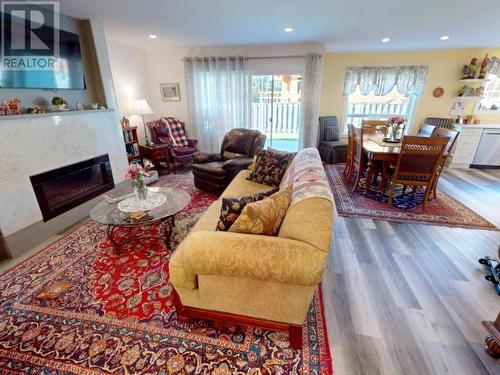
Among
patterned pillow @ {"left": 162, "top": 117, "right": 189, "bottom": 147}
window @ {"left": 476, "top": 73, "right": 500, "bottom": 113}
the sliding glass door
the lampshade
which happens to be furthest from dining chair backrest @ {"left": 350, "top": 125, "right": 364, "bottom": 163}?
the lampshade

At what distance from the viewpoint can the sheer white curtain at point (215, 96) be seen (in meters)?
4.73

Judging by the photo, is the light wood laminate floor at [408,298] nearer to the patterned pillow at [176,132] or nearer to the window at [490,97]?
the patterned pillow at [176,132]

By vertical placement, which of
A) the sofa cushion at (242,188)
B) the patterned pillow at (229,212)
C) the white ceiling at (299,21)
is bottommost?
the sofa cushion at (242,188)

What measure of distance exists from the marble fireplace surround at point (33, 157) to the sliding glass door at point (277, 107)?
3205 millimetres

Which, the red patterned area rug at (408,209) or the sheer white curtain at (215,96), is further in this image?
the sheer white curtain at (215,96)

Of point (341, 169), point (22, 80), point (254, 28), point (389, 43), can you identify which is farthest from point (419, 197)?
A: point (22, 80)

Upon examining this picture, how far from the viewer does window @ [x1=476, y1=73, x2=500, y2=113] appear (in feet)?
15.9

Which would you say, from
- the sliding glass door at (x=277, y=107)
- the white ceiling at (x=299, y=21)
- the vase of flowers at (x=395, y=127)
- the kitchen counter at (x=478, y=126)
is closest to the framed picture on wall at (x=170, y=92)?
the white ceiling at (x=299, y=21)

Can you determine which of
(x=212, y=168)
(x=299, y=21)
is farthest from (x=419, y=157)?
(x=212, y=168)

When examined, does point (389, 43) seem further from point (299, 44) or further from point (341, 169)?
point (341, 169)

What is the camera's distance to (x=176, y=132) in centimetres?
484

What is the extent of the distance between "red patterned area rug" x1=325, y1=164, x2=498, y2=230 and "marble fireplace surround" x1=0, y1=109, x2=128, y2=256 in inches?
134

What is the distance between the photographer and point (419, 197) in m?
3.40

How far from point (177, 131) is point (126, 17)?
218 centimetres
